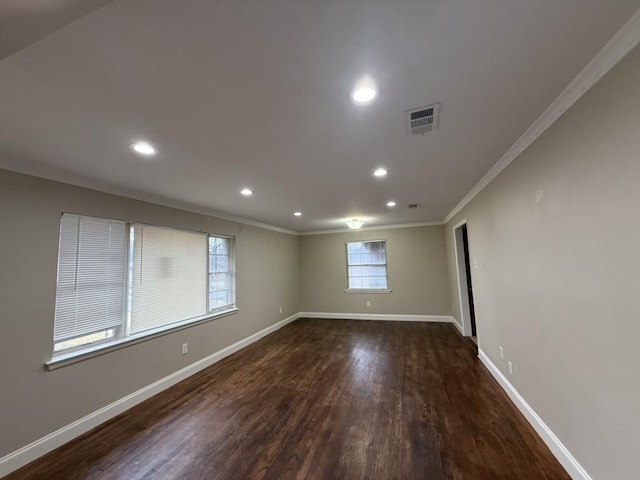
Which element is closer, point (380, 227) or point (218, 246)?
point (218, 246)

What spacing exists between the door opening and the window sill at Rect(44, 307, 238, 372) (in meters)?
4.54

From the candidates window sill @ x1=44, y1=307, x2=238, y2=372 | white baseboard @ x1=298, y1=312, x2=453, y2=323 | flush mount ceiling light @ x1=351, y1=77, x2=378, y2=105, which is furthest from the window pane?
flush mount ceiling light @ x1=351, y1=77, x2=378, y2=105

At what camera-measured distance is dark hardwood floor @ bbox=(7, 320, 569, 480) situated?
6.18ft

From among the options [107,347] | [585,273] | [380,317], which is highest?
[585,273]

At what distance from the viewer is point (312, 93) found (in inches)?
55.6

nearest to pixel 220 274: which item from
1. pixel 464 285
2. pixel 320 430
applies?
pixel 320 430

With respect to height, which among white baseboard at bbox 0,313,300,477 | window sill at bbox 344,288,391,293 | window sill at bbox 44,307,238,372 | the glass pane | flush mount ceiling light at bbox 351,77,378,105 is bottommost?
white baseboard at bbox 0,313,300,477

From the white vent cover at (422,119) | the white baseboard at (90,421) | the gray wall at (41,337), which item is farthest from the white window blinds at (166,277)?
the white vent cover at (422,119)

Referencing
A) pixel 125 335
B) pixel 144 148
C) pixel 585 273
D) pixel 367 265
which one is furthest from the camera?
pixel 367 265

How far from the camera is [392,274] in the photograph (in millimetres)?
6527

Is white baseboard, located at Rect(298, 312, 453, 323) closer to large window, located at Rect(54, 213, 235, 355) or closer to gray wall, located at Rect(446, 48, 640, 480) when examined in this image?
large window, located at Rect(54, 213, 235, 355)

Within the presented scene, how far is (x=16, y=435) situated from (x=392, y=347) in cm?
433

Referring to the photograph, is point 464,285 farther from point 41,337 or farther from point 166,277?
point 41,337

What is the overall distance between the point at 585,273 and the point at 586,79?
1041 millimetres
